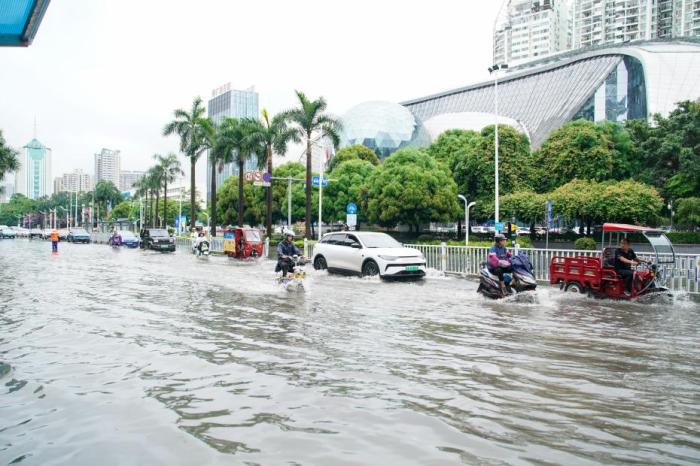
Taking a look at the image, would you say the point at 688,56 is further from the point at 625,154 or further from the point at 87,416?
the point at 87,416

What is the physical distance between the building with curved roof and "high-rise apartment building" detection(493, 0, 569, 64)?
78.6 m

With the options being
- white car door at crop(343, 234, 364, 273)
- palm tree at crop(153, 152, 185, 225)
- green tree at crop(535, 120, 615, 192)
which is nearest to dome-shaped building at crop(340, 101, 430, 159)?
palm tree at crop(153, 152, 185, 225)

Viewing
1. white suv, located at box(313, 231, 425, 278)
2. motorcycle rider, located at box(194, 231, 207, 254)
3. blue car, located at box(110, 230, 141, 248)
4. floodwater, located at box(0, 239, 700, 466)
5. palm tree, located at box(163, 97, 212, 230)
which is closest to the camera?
floodwater, located at box(0, 239, 700, 466)

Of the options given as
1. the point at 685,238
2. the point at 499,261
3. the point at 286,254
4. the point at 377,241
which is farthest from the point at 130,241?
the point at 685,238

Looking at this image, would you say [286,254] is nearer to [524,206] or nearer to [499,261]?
[499,261]

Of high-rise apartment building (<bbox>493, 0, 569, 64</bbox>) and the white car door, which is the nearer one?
the white car door

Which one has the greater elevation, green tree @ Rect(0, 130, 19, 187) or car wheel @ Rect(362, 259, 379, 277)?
green tree @ Rect(0, 130, 19, 187)

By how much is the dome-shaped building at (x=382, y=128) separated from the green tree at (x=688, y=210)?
55091mm

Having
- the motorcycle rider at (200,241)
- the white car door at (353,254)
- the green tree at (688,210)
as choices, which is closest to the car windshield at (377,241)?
the white car door at (353,254)

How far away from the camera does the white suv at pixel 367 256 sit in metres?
18.3

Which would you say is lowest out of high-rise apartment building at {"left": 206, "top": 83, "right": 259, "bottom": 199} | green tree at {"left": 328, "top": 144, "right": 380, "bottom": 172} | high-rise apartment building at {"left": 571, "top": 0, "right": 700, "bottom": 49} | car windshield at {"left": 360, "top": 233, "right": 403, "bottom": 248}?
car windshield at {"left": 360, "top": 233, "right": 403, "bottom": 248}

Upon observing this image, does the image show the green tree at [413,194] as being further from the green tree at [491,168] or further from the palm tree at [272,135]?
the palm tree at [272,135]

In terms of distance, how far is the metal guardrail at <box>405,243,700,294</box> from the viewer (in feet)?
49.2

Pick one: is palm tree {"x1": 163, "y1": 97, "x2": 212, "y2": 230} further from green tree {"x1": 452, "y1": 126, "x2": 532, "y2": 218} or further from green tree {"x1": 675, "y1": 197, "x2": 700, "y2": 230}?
green tree {"x1": 675, "y1": 197, "x2": 700, "y2": 230}
